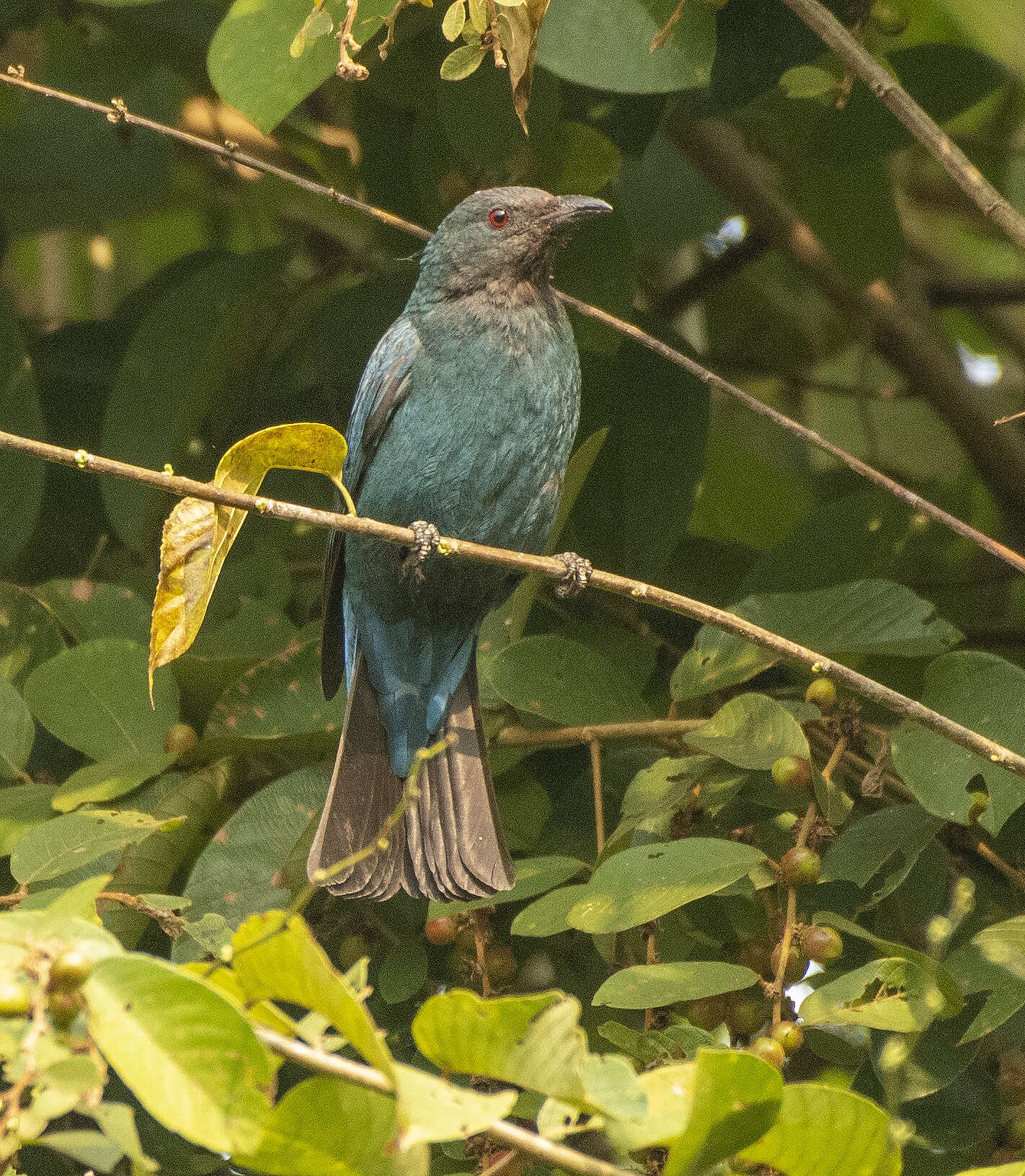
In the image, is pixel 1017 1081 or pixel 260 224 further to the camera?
pixel 260 224

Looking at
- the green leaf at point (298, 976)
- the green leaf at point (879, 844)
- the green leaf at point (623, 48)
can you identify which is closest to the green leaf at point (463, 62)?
the green leaf at point (623, 48)

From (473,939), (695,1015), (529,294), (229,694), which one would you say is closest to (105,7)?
(529,294)

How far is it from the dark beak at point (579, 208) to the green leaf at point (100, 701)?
57.9 inches

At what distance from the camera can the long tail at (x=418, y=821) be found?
2953mm

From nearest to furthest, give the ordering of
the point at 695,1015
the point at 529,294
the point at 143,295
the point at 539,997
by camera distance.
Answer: the point at 539,997 < the point at 695,1015 < the point at 529,294 < the point at 143,295

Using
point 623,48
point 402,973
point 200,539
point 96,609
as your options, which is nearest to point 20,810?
point 96,609

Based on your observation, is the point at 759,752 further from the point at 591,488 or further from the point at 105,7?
the point at 105,7

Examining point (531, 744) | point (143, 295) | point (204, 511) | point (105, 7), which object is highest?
point (105, 7)

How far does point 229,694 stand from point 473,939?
0.78 meters

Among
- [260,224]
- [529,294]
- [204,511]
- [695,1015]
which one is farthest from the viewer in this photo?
[260,224]

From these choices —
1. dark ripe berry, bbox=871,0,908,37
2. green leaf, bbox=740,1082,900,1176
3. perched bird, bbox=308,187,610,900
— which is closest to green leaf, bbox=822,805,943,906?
perched bird, bbox=308,187,610,900

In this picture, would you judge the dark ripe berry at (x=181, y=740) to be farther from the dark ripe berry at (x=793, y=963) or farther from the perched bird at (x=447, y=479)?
the dark ripe berry at (x=793, y=963)

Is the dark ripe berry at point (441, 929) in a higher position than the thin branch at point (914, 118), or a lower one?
lower

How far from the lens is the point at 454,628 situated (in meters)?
3.74
